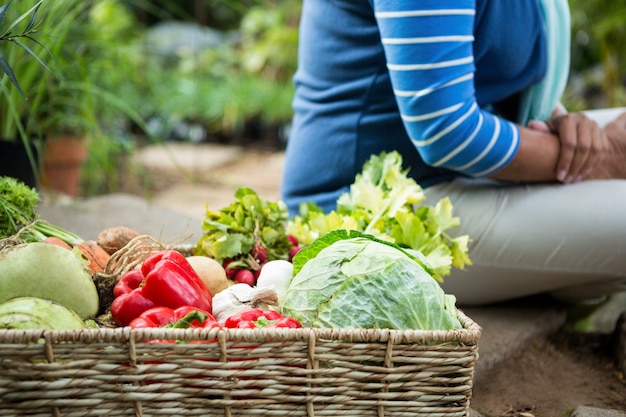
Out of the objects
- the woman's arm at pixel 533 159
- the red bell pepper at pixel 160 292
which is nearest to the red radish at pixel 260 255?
the red bell pepper at pixel 160 292

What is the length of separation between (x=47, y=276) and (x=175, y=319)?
297 mm

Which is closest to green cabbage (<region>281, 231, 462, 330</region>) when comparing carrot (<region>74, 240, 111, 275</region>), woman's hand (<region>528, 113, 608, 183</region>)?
carrot (<region>74, 240, 111, 275</region>)

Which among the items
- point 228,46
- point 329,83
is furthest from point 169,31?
point 329,83

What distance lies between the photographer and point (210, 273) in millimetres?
1952

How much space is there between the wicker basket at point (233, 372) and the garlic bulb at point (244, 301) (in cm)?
26

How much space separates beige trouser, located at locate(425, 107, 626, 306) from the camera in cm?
227

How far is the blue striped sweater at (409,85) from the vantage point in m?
2.03

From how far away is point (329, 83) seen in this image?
245 cm

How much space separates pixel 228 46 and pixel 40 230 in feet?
27.2

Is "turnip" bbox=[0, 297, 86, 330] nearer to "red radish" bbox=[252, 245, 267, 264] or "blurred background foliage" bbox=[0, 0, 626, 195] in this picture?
"red radish" bbox=[252, 245, 267, 264]

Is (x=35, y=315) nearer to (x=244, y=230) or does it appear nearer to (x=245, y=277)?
(x=245, y=277)

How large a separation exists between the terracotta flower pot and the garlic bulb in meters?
2.68

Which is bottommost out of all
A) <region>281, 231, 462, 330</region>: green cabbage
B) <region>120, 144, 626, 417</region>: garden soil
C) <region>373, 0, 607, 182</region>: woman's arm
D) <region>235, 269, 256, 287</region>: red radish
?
<region>120, 144, 626, 417</region>: garden soil

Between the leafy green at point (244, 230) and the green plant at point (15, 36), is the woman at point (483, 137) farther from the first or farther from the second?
the green plant at point (15, 36)
